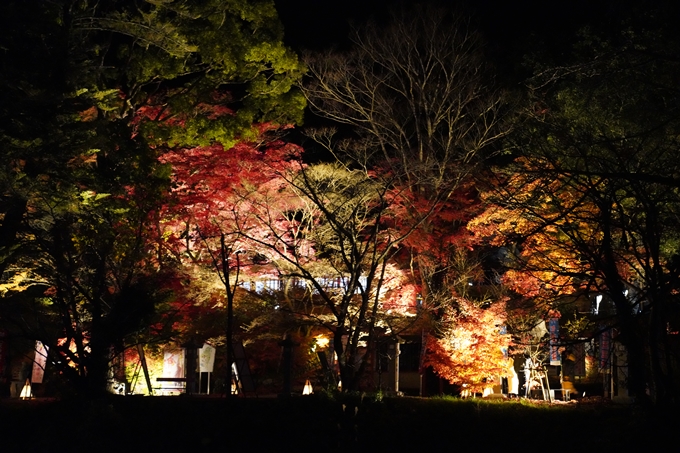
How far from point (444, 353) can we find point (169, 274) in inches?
324

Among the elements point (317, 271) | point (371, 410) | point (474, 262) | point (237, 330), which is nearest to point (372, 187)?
point (317, 271)

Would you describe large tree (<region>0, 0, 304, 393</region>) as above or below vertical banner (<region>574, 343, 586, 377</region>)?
above

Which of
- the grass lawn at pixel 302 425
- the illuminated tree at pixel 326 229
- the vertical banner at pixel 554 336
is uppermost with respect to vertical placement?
the illuminated tree at pixel 326 229

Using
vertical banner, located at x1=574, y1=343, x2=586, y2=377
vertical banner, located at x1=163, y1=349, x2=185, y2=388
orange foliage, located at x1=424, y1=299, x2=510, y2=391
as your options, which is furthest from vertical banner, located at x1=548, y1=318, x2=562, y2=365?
vertical banner, located at x1=163, y1=349, x2=185, y2=388

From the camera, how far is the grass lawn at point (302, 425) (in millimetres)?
11828

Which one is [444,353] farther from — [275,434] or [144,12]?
[144,12]

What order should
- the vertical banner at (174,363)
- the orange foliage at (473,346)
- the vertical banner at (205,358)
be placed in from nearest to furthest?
the vertical banner at (205,358) < the vertical banner at (174,363) < the orange foliage at (473,346)

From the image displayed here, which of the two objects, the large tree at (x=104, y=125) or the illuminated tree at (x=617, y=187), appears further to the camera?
the large tree at (x=104, y=125)

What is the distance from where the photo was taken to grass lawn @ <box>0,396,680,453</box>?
38.8ft

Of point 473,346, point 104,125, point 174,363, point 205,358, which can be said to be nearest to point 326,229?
point 205,358

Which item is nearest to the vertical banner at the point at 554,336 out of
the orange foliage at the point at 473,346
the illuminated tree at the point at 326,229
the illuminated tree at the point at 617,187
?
the orange foliage at the point at 473,346

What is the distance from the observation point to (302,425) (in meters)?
12.8

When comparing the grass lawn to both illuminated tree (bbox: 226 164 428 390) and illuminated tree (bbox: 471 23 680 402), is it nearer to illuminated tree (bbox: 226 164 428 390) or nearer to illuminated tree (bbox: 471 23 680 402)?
illuminated tree (bbox: 471 23 680 402)

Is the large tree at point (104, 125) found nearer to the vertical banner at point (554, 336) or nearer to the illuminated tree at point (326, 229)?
the illuminated tree at point (326, 229)
